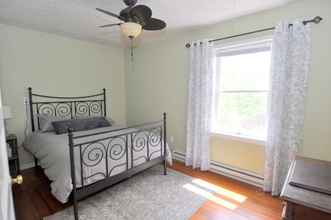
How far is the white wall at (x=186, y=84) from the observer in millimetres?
2041

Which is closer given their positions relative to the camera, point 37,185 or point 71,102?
point 37,185

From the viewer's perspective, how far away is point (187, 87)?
3.27m

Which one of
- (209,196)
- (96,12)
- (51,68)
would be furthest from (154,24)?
(51,68)

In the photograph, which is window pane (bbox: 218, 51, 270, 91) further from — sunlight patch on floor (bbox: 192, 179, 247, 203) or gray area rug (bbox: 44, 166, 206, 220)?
gray area rug (bbox: 44, 166, 206, 220)

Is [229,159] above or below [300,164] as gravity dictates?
below

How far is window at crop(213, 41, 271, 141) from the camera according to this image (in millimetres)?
2539

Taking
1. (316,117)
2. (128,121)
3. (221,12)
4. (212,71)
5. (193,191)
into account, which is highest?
(221,12)

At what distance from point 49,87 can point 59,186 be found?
2129 millimetres

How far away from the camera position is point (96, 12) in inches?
95.4

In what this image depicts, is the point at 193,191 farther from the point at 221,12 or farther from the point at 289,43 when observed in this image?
the point at 221,12

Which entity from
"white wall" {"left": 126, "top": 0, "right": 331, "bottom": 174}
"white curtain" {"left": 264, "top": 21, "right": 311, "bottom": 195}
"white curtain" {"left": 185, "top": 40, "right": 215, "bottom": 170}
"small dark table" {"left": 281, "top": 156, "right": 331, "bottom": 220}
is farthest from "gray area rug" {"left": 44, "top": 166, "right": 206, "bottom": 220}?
"small dark table" {"left": 281, "top": 156, "right": 331, "bottom": 220}

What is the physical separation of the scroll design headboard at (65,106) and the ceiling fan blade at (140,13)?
2417mm

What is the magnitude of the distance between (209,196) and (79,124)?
92.3 inches

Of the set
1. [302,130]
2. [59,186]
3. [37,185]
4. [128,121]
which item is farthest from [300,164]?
[128,121]
